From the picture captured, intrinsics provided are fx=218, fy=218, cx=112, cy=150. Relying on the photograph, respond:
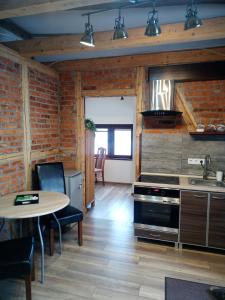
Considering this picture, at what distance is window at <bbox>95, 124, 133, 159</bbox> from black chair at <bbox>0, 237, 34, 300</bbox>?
459cm

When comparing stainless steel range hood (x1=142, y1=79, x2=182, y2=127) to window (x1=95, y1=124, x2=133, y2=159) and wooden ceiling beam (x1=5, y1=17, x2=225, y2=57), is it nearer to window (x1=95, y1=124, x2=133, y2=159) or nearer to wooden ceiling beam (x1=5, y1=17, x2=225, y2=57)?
wooden ceiling beam (x1=5, y1=17, x2=225, y2=57)

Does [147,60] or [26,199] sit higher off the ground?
[147,60]

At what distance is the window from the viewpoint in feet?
20.9

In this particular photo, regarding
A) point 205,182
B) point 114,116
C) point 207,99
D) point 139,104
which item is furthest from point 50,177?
point 114,116

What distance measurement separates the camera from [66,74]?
3900mm

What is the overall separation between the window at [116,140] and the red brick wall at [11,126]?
3.67 meters

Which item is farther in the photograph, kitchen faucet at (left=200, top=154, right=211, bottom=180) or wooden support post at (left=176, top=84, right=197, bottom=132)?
wooden support post at (left=176, top=84, right=197, bottom=132)

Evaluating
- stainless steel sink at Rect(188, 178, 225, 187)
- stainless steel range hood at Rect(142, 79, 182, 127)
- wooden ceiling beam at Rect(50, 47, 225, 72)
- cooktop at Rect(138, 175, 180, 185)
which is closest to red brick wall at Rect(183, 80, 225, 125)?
stainless steel range hood at Rect(142, 79, 182, 127)

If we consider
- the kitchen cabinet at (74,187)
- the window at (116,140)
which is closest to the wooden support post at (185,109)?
the kitchen cabinet at (74,187)

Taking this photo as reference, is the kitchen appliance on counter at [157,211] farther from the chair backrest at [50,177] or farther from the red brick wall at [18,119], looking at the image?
the red brick wall at [18,119]

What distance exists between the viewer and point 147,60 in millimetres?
3375

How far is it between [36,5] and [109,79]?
6.67ft

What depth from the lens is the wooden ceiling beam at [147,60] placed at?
3116 millimetres

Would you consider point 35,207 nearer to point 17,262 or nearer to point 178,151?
point 17,262
